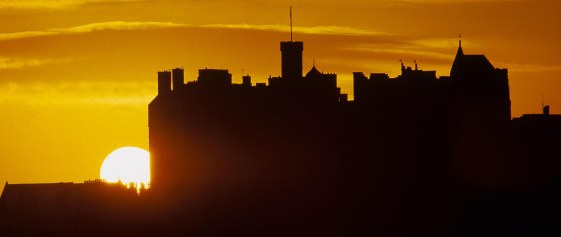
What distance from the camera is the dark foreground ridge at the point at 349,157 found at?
102125mm

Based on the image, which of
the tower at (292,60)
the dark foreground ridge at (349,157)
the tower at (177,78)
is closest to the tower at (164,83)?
the dark foreground ridge at (349,157)

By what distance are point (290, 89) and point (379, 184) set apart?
1034 cm

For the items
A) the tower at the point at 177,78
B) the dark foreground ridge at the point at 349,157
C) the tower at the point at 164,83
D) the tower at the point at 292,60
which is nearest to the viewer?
the dark foreground ridge at the point at 349,157

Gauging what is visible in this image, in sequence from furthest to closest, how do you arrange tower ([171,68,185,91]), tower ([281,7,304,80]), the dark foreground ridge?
tower ([171,68,185,91])
tower ([281,7,304,80])
the dark foreground ridge

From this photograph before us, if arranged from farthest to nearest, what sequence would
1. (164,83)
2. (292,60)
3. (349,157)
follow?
(164,83)
(292,60)
(349,157)

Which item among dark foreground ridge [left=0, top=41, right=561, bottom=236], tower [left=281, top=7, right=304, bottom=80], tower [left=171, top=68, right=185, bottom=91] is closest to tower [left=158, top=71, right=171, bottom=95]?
dark foreground ridge [left=0, top=41, right=561, bottom=236]

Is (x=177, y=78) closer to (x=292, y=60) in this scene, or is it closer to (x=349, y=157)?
(x=292, y=60)

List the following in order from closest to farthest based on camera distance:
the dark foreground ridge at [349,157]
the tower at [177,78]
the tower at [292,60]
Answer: the dark foreground ridge at [349,157] → the tower at [292,60] → the tower at [177,78]

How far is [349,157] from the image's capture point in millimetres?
107875

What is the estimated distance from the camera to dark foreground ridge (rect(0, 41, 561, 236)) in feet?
335

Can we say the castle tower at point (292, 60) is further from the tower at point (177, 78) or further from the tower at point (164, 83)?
the tower at point (164, 83)

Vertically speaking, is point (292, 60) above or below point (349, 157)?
above

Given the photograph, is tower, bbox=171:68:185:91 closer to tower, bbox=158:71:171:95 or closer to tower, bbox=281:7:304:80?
tower, bbox=158:71:171:95

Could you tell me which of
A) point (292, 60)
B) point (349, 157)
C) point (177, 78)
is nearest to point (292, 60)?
point (292, 60)
